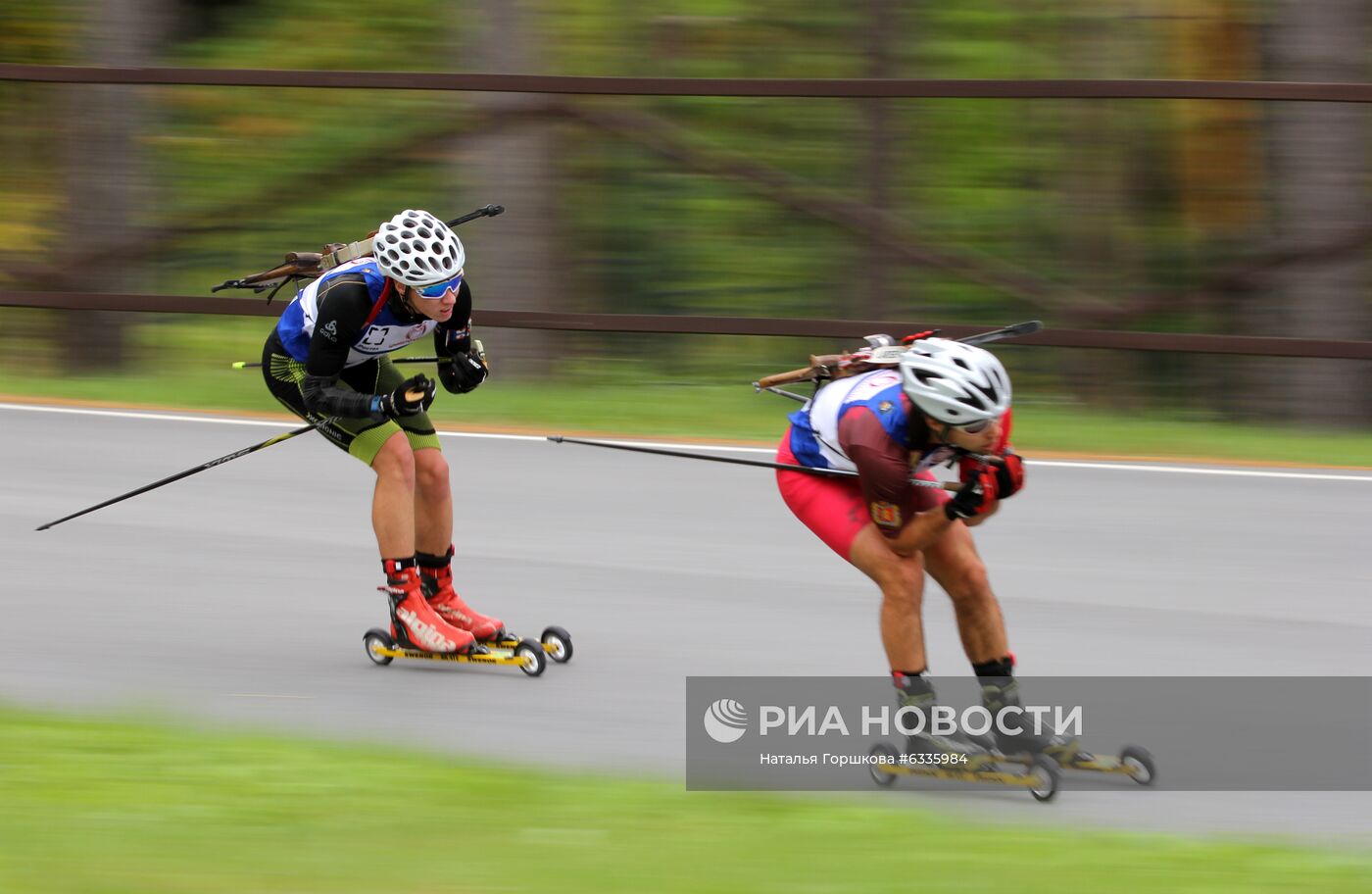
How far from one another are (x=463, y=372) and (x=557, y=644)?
112 cm

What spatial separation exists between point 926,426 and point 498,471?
5.29m

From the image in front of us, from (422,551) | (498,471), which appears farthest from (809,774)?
(498,471)

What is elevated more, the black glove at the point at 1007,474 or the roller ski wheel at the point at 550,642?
the black glove at the point at 1007,474

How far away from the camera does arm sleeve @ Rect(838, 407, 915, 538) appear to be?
5.62m

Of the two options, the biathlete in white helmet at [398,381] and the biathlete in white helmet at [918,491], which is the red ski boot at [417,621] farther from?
the biathlete in white helmet at [918,491]

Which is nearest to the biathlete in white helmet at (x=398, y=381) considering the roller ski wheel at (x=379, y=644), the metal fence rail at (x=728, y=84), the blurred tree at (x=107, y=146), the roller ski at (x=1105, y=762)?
the roller ski wheel at (x=379, y=644)

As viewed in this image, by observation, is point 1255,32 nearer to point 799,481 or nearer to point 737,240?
point 737,240

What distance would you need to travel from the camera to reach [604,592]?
A: 844 centimetres

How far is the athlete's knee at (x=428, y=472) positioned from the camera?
24.0 ft

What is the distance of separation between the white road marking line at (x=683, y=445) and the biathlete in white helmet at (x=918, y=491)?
4923mm

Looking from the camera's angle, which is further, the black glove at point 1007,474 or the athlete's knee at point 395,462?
the athlete's knee at point 395,462

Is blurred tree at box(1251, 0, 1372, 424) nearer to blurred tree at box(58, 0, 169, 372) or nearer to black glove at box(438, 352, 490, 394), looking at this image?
black glove at box(438, 352, 490, 394)

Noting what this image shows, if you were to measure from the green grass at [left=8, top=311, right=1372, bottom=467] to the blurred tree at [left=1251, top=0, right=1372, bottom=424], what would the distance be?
15.8 inches

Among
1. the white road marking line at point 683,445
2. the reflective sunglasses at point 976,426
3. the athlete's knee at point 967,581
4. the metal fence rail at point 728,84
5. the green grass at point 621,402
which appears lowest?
the green grass at point 621,402
